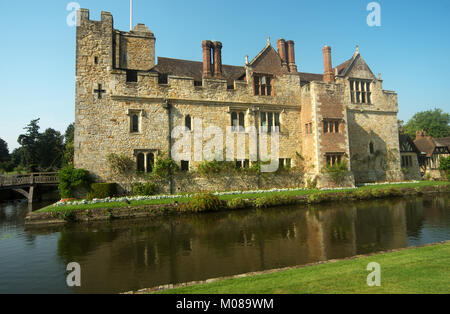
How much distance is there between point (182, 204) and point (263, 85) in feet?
43.6

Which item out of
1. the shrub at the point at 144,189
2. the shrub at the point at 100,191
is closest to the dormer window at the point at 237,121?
the shrub at the point at 144,189

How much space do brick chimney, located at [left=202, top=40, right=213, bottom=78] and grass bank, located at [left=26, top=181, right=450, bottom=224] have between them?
10898 mm

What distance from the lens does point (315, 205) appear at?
15.8m

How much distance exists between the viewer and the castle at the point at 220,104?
1811 cm

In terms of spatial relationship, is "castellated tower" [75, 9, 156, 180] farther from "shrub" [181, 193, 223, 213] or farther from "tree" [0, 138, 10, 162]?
"tree" [0, 138, 10, 162]

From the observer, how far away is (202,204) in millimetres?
14031

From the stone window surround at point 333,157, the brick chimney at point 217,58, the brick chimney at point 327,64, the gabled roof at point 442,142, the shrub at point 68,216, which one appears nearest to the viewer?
the shrub at point 68,216

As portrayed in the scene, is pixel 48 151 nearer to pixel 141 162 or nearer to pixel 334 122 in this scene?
pixel 141 162

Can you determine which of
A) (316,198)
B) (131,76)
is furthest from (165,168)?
(316,198)

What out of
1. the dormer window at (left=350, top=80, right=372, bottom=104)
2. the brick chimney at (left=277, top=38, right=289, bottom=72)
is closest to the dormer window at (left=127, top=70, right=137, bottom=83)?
the brick chimney at (left=277, top=38, right=289, bottom=72)

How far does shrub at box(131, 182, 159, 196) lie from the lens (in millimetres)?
17719

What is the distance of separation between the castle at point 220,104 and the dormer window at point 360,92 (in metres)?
0.10

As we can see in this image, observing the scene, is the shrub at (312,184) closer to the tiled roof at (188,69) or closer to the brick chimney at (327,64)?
the brick chimney at (327,64)
